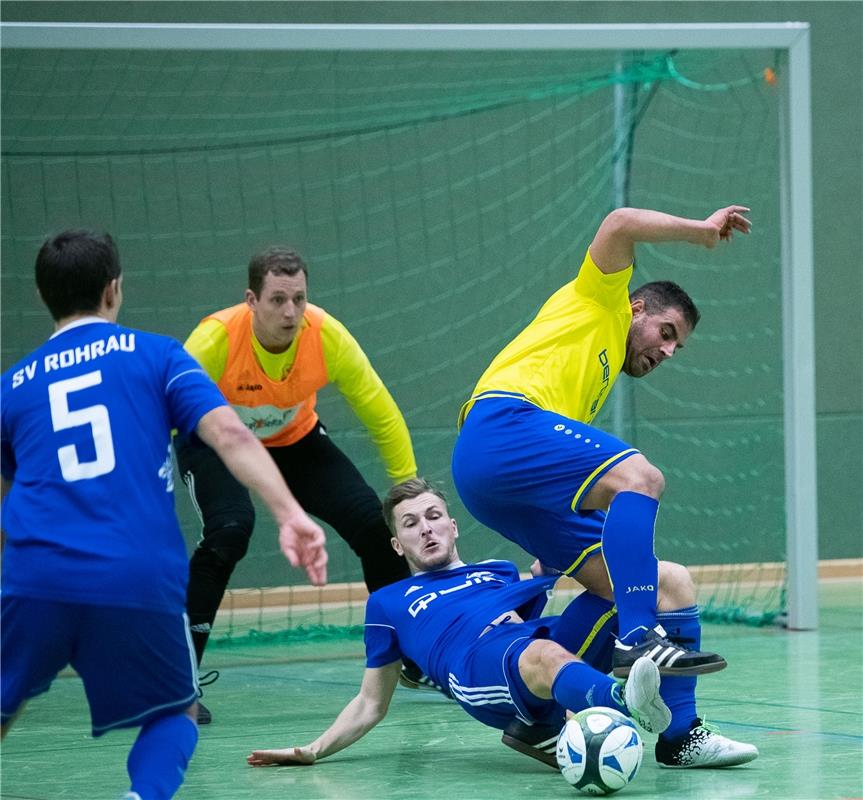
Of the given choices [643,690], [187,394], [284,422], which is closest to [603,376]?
[643,690]

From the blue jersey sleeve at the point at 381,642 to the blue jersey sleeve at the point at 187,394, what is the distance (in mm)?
1614

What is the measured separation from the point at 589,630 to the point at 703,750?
0.49m

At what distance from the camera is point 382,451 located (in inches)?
251

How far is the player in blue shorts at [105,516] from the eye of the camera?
318cm

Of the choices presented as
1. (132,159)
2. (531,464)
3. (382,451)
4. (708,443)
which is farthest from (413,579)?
(708,443)

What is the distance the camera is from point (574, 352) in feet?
15.8

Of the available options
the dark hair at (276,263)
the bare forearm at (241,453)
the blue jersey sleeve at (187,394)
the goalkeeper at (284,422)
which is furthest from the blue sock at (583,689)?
the dark hair at (276,263)

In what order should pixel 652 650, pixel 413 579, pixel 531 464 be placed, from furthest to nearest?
pixel 413 579 < pixel 531 464 < pixel 652 650

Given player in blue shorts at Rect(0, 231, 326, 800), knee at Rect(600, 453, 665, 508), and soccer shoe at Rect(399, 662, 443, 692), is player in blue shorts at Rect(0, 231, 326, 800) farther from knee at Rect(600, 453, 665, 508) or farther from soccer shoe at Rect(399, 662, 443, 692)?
soccer shoe at Rect(399, 662, 443, 692)

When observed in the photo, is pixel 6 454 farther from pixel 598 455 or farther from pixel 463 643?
pixel 598 455

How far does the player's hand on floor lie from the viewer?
4574 millimetres

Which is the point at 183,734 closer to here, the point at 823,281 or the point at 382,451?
the point at 382,451

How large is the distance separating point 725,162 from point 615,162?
1.31 m

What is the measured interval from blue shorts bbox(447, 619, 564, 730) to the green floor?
0.18m
